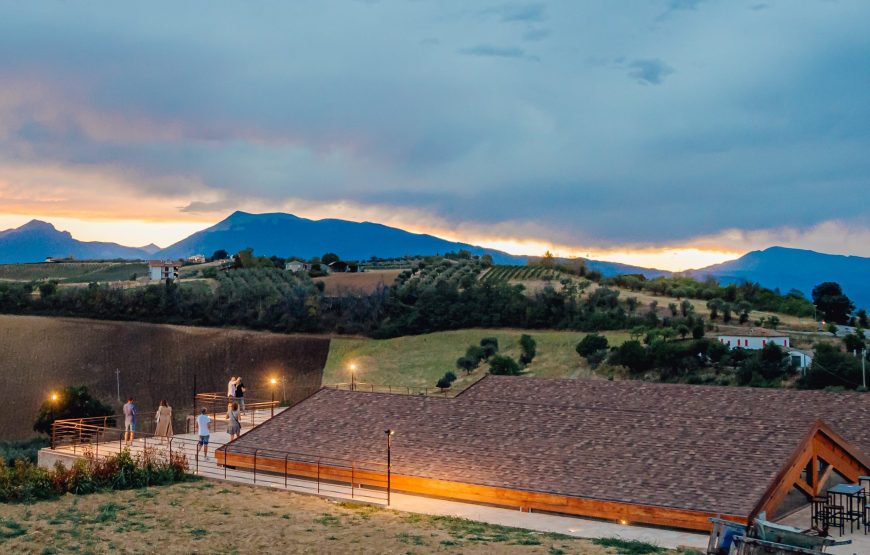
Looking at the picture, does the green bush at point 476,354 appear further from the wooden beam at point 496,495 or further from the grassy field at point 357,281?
the wooden beam at point 496,495

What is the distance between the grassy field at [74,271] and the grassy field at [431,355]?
48.3 metres

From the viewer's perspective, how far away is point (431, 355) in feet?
187

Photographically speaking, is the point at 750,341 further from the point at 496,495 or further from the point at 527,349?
the point at 496,495

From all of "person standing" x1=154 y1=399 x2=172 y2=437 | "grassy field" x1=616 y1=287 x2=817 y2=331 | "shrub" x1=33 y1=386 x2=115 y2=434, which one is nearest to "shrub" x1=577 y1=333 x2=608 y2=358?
"grassy field" x1=616 y1=287 x2=817 y2=331

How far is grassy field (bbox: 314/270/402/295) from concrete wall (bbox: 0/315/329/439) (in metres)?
15.1

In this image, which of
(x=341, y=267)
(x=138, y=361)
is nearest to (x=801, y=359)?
(x=138, y=361)

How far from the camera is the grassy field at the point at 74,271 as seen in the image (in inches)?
4023

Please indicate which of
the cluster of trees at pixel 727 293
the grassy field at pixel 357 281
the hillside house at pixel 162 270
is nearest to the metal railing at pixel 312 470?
the cluster of trees at pixel 727 293

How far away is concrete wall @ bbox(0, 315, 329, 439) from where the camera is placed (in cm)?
5541

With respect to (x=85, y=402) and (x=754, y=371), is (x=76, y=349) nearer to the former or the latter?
(x=85, y=402)

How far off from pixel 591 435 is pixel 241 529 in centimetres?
799

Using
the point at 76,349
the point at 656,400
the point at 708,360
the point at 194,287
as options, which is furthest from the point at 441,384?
the point at 194,287

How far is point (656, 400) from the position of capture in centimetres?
2252

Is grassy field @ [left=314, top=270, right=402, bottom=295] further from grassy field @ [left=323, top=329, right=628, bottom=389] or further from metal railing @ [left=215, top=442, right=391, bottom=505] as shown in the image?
metal railing @ [left=215, top=442, right=391, bottom=505]
